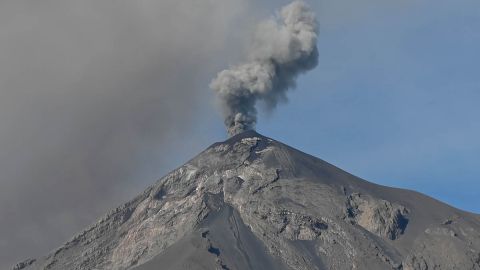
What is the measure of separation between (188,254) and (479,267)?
132ft

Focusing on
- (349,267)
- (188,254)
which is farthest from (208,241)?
(349,267)

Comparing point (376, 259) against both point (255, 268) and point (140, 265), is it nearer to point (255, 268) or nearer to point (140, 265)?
point (255, 268)

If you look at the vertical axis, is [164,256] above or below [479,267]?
above

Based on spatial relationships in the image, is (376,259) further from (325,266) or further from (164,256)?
(164,256)

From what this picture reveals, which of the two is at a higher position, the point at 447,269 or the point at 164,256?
the point at 164,256

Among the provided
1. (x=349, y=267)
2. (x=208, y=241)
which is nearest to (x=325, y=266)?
(x=349, y=267)

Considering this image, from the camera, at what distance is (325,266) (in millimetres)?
197250

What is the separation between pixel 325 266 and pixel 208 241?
54.1 feet

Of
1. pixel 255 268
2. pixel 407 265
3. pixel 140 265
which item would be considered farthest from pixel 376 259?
pixel 140 265

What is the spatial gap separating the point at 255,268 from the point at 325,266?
10.0 metres

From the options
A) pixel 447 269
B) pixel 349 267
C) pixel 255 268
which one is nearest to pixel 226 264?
pixel 255 268

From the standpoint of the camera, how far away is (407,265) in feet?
653

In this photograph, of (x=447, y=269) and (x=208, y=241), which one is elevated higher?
(x=208, y=241)

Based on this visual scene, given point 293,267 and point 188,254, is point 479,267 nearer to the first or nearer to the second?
point 293,267
